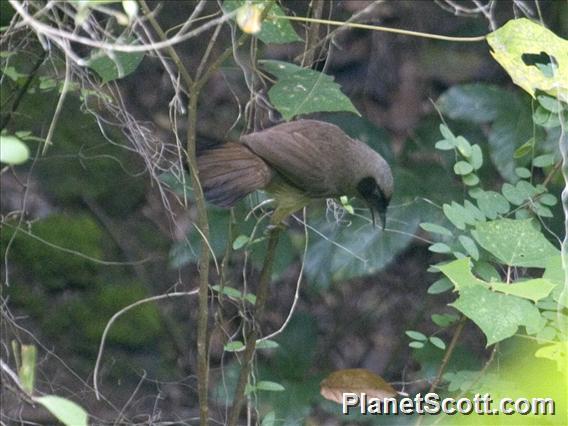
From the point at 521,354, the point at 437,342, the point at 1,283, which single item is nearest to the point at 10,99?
the point at 1,283

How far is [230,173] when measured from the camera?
9.14 feet

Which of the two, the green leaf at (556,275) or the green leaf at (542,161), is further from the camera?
the green leaf at (542,161)

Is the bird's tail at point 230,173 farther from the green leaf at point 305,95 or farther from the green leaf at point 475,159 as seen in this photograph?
the green leaf at point 475,159

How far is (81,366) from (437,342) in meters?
1.83

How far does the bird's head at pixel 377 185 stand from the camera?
3.14 metres

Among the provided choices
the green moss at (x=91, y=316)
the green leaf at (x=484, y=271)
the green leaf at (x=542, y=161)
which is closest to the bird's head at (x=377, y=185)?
the green leaf at (x=542, y=161)

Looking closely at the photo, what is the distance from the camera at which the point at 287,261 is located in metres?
3.79

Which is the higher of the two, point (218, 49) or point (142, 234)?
point (218, 49)

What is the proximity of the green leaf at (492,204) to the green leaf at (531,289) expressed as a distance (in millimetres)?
520

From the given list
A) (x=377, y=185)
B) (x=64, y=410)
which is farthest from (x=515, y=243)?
(x=64, y=410)

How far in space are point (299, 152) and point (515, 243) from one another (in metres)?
0.75

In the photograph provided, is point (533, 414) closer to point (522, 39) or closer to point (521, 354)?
point (521, 354)

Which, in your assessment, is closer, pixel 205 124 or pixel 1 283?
pixel 1 283

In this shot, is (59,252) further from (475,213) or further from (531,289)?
(531,289)
